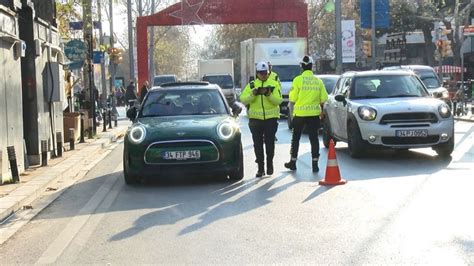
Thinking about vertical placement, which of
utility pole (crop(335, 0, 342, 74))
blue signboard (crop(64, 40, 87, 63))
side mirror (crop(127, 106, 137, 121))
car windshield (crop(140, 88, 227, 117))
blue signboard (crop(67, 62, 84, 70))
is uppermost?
utility pole (crop(335, 0, 342, 74))

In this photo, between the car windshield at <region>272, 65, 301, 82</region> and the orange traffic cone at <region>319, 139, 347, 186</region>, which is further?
the car windshield at <region>272, 65, 301, 82</region>

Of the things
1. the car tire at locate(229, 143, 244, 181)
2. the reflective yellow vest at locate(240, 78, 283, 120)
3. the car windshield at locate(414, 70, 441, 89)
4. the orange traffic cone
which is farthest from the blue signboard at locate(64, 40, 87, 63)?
the orange traffic cone

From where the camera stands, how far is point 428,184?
9.34m

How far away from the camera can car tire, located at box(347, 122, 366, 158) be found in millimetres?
12156

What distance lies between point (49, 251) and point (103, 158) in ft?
28.6

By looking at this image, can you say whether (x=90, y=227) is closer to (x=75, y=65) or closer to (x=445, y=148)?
(x=445, y=148)

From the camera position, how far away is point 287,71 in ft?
96.5

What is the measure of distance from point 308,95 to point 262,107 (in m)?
0.81

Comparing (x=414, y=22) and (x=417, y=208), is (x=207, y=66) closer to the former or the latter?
(x=414, y=22)

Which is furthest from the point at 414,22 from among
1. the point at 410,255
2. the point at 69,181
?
the point at 410,255

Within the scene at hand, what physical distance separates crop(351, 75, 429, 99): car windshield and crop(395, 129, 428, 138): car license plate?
1332 millimetres

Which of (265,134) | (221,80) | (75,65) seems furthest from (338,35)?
(265,134)

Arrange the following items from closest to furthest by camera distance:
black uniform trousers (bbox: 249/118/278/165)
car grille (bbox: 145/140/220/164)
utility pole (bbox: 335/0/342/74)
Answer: car grille (bbox: 145/140/220/164)
black uniform trousers (bbox: 249/118/278/165)
utility pole (bbox: 335/0/342/74)

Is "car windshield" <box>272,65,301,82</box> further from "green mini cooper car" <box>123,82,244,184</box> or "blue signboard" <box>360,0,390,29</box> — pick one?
"green mini cooper car" <box>123,82,244,184</box>
